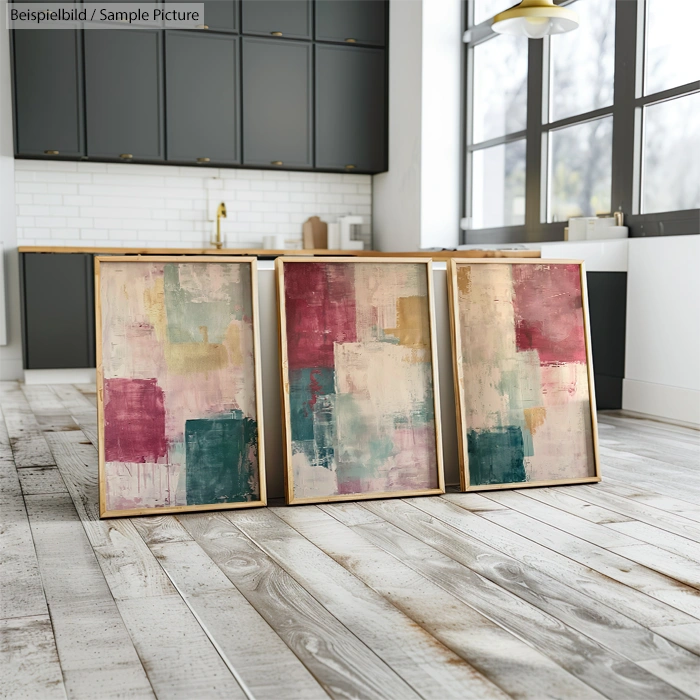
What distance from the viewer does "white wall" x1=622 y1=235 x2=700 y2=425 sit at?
4.20 meters

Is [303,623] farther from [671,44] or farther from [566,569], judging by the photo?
[671,44]

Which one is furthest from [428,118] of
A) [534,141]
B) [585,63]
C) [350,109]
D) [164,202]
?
[164,202]

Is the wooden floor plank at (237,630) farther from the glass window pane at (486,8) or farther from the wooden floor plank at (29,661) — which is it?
the glass window pane at (486,8)

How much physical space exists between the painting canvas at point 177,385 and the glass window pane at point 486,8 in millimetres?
4124

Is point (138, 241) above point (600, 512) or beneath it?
above

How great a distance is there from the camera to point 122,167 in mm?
6367

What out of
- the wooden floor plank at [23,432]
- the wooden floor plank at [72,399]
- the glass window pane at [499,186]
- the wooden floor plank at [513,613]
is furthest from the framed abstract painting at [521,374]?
the glass window pane at [499,186]

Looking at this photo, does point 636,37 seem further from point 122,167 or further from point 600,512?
point 122,167

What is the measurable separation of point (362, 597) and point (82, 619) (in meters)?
0.60

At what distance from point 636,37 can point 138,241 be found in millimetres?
3698

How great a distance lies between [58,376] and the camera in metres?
5.96

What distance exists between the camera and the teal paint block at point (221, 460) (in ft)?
8.74

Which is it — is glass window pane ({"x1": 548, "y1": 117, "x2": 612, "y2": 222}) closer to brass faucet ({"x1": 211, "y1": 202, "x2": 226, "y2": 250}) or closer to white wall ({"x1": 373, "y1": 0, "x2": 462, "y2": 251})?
white wall ({"x1": 373, "y1": 0, "x2": 462, "y2": 251})

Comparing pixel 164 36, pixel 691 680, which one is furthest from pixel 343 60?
pixel 691 680
